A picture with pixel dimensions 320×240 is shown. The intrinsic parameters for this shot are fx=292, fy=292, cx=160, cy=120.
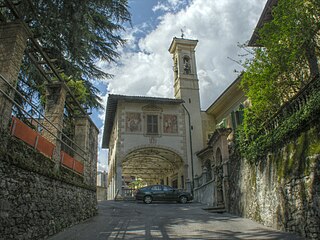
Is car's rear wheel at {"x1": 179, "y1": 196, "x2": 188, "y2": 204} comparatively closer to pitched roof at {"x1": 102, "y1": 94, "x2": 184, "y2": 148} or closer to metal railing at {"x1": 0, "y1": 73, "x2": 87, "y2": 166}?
pitched roof at {"x1": 102, "y1": 94, "x2": 184, "y2": 148}

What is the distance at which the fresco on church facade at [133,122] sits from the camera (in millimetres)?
23656

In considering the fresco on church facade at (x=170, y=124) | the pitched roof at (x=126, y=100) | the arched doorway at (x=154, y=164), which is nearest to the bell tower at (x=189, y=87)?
the fresco on church facade at (x=170, y=124)

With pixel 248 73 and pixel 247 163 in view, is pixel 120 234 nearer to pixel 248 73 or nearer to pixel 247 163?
pixel 247 163

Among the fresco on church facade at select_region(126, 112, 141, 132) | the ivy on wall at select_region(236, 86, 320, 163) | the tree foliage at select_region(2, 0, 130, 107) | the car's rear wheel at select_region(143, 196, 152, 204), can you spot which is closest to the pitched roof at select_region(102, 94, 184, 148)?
the fresco on church facade at select_region(126, 112, 141, 132)

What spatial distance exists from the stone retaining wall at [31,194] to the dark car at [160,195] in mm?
9978

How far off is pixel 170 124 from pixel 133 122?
3103 mm

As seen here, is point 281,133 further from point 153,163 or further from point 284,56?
point 153,163

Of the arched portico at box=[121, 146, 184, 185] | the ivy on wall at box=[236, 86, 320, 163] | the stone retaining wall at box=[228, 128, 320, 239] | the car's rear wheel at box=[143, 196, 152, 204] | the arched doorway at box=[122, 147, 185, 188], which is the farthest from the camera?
the arched doorway at box=[122, 147, 185, 188]

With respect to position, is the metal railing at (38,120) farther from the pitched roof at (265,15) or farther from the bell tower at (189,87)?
the bell tower at (189,87)

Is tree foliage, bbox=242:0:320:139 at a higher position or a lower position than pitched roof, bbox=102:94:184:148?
lower

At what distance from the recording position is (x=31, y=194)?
→ 20.7 ft

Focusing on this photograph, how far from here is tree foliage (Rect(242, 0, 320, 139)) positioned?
8.80 meters

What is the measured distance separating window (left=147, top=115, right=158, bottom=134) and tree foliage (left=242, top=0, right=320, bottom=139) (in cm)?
1409

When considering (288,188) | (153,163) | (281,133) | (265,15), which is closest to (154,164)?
(153,163)
